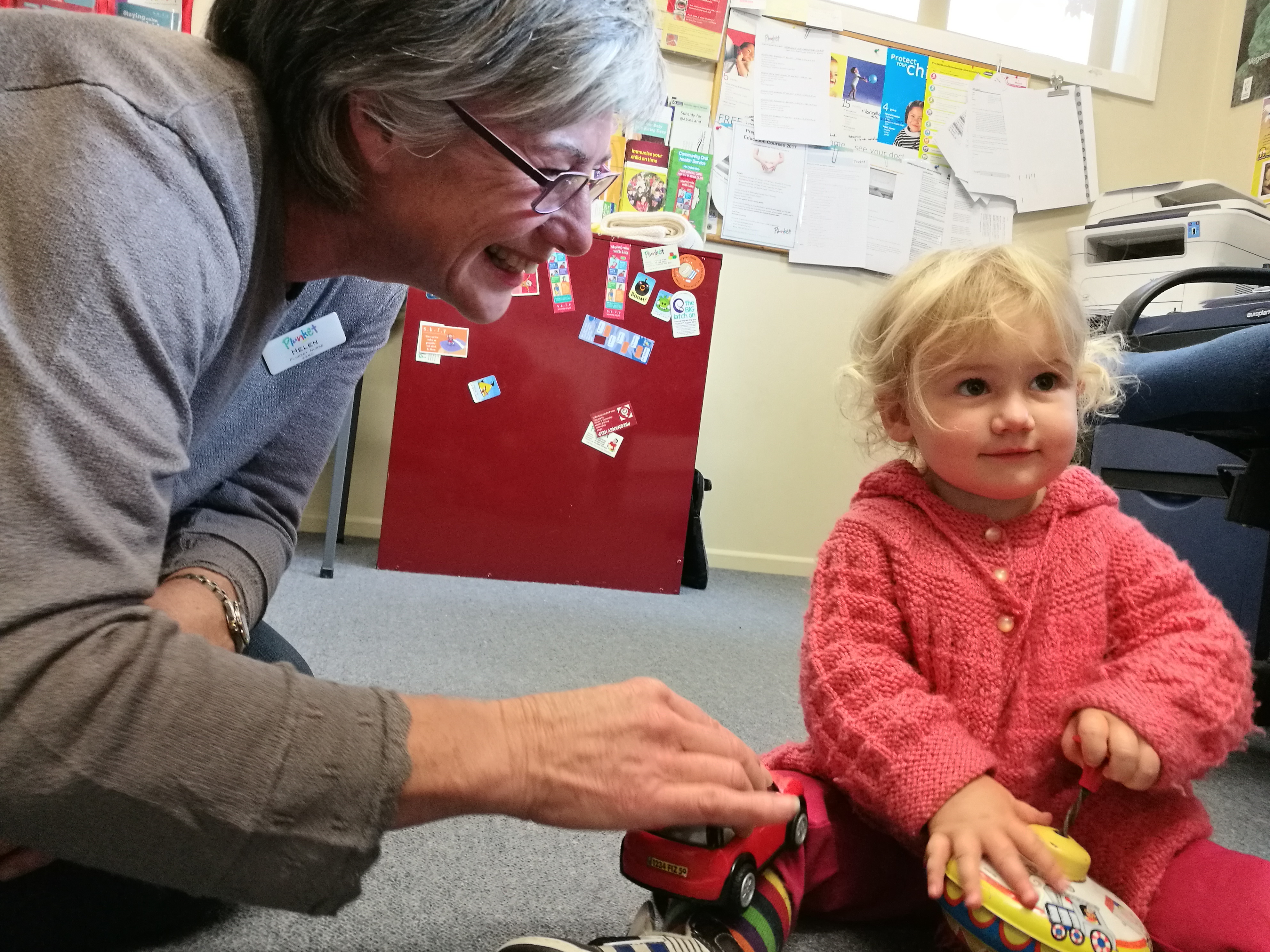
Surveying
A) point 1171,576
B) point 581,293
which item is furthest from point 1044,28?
point 1171,576

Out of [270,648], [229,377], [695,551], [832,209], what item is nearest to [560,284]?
[695,551]

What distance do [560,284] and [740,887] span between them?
181 centimetres

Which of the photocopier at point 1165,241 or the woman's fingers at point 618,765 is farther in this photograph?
the photocopier at point 1165,241

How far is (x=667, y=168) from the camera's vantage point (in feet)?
8.86

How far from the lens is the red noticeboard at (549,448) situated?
2209 millimetres

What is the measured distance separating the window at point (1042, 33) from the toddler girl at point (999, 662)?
7.89 feet

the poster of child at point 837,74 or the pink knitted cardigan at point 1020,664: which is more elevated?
the poster of child at point 837,74

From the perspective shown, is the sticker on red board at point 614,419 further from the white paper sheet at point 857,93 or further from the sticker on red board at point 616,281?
the white paper sheet at point 857,93

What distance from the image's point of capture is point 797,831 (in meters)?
0.71

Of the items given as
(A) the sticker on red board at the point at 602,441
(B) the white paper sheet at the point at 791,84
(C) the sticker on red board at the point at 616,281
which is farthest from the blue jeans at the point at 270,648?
(B) the white paper sheet at the point at 791,84

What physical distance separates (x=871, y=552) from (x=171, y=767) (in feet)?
1.95

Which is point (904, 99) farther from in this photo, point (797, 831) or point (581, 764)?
point (581, 764)

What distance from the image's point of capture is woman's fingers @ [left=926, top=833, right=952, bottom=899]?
0.61m

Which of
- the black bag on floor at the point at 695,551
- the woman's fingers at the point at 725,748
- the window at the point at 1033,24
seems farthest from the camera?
the window at the point at 1033,24
